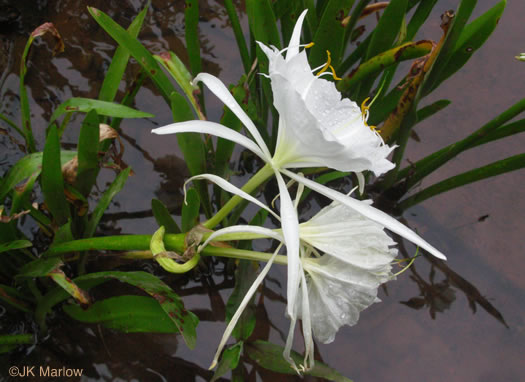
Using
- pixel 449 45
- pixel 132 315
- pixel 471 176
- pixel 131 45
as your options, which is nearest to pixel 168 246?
pixel 132 315

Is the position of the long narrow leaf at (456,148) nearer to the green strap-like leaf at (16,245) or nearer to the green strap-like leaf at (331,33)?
the green strap-like leaf at (331,33)

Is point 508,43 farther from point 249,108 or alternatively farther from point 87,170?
point 87,170

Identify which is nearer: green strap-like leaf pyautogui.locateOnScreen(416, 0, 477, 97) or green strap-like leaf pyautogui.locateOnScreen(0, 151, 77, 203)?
green strap-like leaf pyautogui.locateOnScreen(416, 0, 477, 97)

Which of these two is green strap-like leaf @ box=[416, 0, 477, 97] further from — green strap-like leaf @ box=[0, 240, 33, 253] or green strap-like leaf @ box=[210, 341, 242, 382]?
green strap-like leaf @ box=[0, 240, 33, 253]

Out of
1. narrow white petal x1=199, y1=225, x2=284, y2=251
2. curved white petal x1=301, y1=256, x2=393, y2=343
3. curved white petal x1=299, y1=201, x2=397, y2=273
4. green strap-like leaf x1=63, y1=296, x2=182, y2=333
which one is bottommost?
green strap-like leaf x1=63, y1=296, x2=182, y2=333

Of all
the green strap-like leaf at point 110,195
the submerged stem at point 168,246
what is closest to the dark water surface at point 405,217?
the green strap-like leaf at point 110,195

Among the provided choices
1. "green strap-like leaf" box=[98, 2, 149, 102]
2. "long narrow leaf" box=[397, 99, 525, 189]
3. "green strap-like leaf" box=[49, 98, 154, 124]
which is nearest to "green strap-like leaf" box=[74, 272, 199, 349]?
"green strap-like leaf" box=[49, 98, 154, 124]
